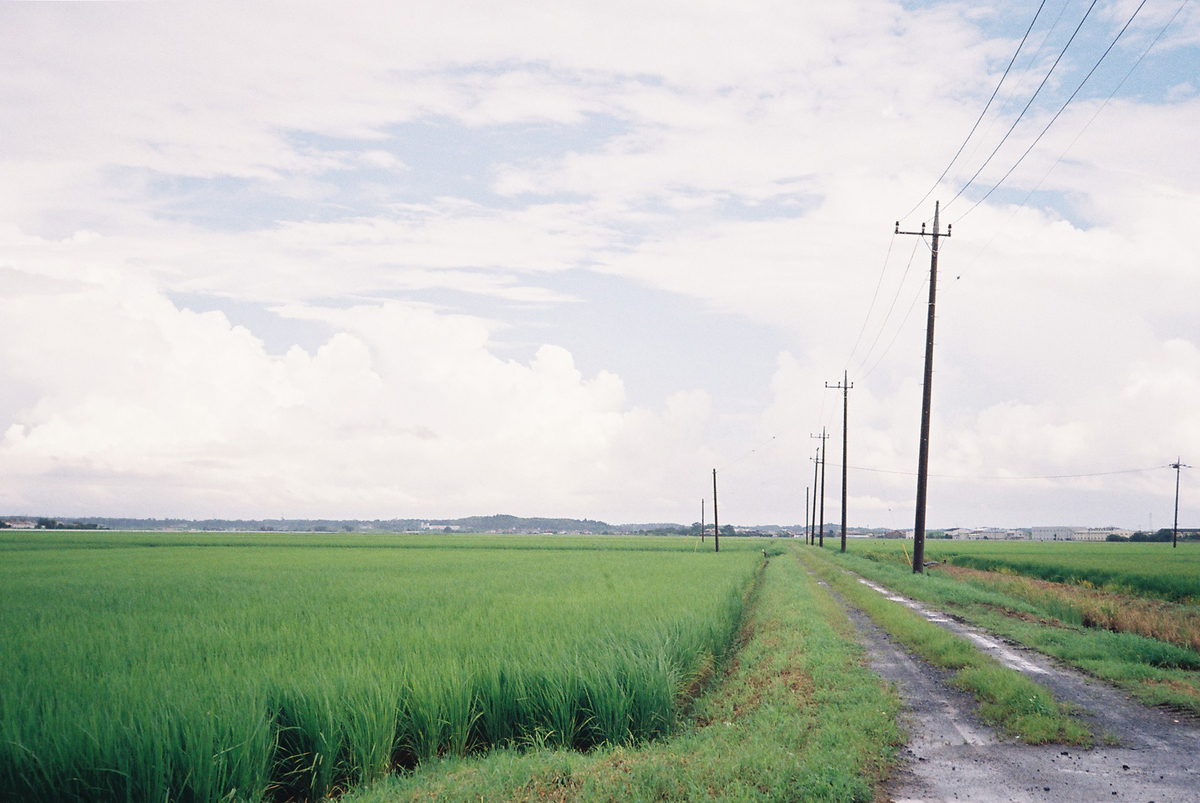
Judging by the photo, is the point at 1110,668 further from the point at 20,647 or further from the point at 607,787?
the point at 20,647

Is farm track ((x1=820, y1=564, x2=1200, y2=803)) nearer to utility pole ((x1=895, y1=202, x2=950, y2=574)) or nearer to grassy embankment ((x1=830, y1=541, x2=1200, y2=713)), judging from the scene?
grassy embankment ((x1=830, y1=541, x2=1200, y2=713))

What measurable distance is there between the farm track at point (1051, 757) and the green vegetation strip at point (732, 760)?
0.37m

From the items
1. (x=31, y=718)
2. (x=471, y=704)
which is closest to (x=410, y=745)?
(x=471, y=704)

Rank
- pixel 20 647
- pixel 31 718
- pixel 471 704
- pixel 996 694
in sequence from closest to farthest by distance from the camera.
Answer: pixel 31 718 < pixel 471 704 < pixel 996 694 < pixel 20 647

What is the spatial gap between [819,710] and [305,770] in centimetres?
565

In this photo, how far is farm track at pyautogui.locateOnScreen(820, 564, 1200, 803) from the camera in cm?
621

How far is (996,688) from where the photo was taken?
9391 millimetres

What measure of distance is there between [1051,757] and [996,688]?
233 cm

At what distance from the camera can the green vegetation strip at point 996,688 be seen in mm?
7844

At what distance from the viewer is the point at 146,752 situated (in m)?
6.17

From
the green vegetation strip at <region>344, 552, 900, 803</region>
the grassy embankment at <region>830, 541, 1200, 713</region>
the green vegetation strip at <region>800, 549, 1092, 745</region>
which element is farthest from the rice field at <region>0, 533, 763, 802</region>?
the grassy embankment at <region>830, 541, 1200, 713</region>

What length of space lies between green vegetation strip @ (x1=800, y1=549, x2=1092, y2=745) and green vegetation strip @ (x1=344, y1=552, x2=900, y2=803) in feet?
4.06

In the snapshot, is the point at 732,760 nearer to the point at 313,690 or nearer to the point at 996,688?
the point at 313,690

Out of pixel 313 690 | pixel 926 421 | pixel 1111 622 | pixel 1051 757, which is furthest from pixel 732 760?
pixel 926 421
